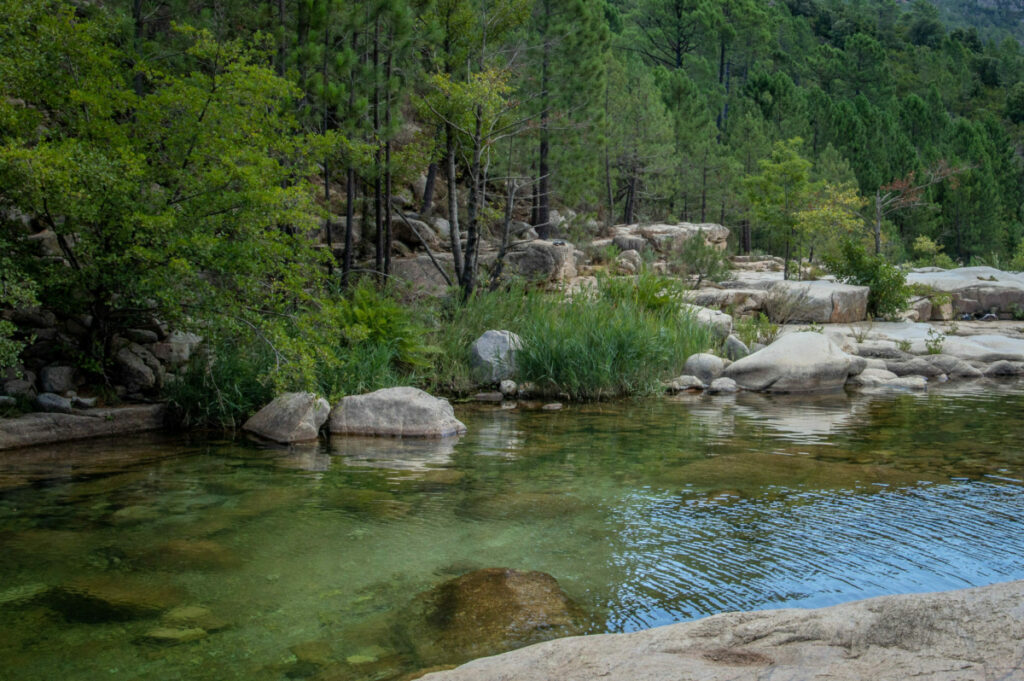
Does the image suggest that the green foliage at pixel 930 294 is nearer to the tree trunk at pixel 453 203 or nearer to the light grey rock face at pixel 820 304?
the light grey rock face at pixel 820 304

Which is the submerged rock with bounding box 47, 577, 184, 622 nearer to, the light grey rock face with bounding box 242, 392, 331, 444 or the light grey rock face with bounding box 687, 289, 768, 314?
the light grey rock face with bounding box 242, 392, 331, 444

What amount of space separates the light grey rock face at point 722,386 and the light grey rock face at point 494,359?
2.77 metres

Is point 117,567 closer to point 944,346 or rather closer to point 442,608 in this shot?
point 442,608

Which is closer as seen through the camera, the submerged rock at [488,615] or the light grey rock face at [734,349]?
the submerged rock at [488,615]

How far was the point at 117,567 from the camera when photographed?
13.6 ft

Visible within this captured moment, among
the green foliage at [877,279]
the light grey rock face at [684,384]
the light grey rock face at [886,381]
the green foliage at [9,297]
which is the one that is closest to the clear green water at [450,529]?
the green foliage at [9,297]

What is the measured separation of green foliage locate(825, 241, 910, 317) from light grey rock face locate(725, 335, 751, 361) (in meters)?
6.36

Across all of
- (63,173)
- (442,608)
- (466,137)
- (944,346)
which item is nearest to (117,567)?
(442,608)

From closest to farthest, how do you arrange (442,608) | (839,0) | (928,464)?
(442,608) < (928,464) < (839,0)

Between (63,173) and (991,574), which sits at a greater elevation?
(63,173)

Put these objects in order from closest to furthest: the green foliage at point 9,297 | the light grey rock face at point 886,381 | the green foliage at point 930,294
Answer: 1. the green foliage at point 9,297
2. the light grey rock face at point 886,381
3. the green foliage at point 930,294

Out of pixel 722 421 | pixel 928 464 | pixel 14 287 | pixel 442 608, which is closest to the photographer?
pixel 442 608

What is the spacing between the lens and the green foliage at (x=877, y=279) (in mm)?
17219

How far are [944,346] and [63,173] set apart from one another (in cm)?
1333
